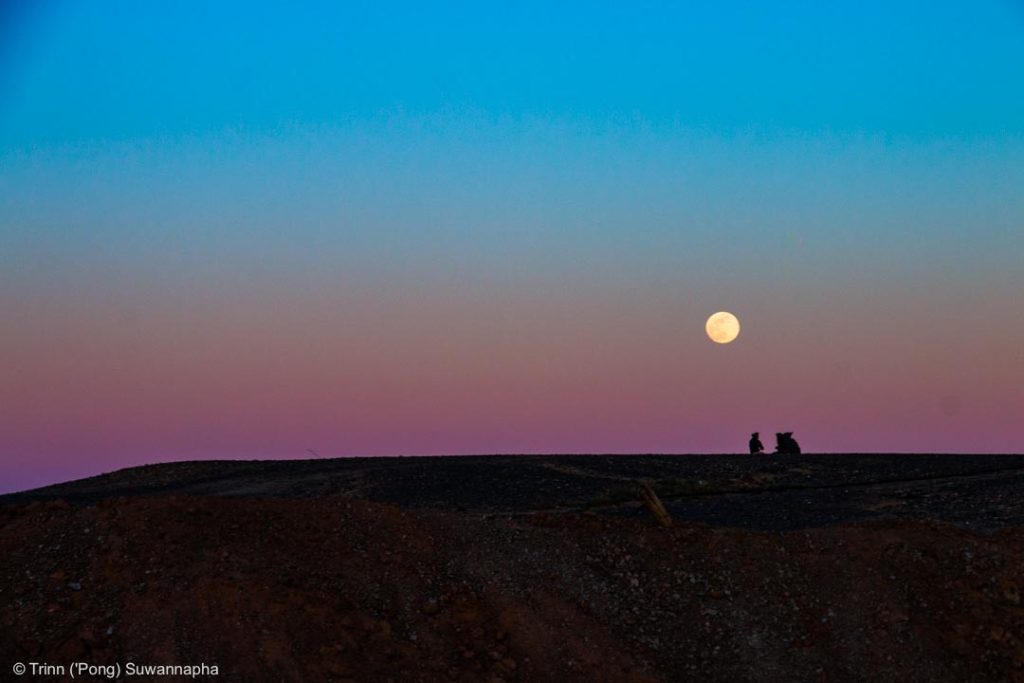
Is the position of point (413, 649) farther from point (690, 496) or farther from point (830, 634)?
point (690, 496)

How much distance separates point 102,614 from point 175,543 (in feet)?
7.20

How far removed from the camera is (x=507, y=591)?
21.3 m

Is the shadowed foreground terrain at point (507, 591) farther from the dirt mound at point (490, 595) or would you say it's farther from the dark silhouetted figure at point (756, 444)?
the dark silhouetted figure at point (756, 444)

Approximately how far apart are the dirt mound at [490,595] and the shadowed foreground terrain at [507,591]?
0.04 m

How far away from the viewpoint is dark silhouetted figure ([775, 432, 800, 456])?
1702 inches

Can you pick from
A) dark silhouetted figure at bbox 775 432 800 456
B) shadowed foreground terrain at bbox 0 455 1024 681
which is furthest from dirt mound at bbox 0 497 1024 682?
dark silhouetted figure at bbox 775 432 800 456

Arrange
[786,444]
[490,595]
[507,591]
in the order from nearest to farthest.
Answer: [490,595] < [507,591] < [786,444]

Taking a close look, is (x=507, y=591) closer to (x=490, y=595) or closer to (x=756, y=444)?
(x=490, y=595)

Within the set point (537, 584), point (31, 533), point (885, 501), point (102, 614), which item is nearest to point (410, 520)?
point (537, 584)

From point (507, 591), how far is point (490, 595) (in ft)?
1.21

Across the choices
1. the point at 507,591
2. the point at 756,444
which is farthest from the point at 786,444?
the point at 507,591

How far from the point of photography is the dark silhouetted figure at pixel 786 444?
4322 cm

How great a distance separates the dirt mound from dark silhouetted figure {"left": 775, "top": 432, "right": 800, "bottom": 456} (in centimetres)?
1946

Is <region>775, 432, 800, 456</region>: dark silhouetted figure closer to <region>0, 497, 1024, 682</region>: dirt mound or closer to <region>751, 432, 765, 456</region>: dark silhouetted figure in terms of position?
<region>751, 432, 765, 456</region>: dark silhouetted figure
